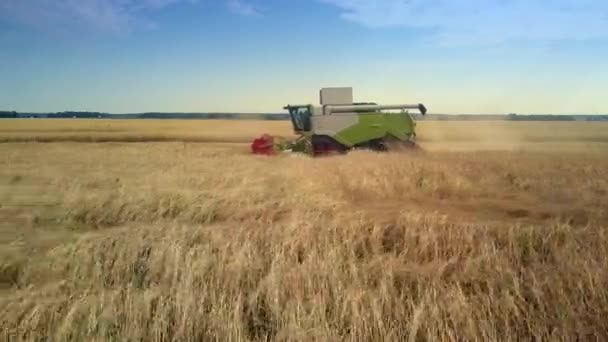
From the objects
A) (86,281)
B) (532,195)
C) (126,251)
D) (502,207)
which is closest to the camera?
(86,281)

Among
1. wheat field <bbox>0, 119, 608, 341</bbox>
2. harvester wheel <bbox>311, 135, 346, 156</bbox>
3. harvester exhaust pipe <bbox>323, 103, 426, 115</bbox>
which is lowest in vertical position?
wheat field <bbox>0, 119, 608, 341</bbox>

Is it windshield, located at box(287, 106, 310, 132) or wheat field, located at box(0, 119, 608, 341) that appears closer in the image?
wheat field, located at box(0, 119, 608, 341)

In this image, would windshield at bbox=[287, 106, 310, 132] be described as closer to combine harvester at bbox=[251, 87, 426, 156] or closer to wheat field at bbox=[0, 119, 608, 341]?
combine harvester at bbox=[251, 87, 426, 156]

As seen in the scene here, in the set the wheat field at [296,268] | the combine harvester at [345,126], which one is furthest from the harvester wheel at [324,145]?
the wheat field at [296,268]

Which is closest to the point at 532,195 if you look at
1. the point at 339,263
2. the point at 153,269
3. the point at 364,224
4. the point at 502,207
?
the point at 502,207

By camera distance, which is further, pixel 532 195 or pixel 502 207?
pixel 532 195

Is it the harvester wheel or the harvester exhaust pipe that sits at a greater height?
the harvester exhaust pipe

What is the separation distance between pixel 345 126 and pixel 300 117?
205 centimetres

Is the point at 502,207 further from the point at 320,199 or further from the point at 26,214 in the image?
the point at 26,214

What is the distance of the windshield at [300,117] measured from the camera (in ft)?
70.8

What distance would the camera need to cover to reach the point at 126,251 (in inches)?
239

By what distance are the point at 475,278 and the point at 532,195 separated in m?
6.60

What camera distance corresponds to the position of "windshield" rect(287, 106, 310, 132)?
21.6 meters

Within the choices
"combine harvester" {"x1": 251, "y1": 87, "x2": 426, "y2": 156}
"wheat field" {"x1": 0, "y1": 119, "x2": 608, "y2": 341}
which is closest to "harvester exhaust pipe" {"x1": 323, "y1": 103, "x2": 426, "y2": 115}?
"combine harvester" {"x1": 251, "y1": 87, "x2": 426, "y2": 156}
